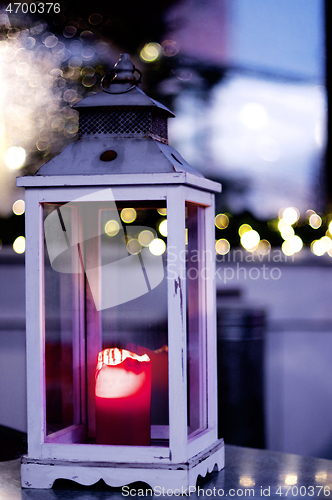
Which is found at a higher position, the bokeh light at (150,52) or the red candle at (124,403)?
the bokeh light at (150,52)

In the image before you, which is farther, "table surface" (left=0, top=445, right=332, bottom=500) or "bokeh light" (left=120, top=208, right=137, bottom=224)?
"bokeh light" (left=120, top=208, right=137, bottom=224)

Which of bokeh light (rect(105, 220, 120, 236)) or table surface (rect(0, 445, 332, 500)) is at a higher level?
bokeh light (rect(105, 220, 120, 236))

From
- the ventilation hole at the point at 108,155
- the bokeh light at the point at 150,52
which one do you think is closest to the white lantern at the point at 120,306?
the ventilation hole at the point at 108,155

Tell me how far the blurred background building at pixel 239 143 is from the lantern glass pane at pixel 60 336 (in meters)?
0.63

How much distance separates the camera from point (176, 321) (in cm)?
84

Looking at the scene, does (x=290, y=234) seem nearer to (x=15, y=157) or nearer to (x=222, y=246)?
(x=222, y=246)

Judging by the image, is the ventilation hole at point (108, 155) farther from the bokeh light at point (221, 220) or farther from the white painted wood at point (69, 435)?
the bokeh light at point (221, 220)

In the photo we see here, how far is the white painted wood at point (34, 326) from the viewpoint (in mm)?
871

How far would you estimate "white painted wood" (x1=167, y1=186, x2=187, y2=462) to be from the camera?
2.73ft

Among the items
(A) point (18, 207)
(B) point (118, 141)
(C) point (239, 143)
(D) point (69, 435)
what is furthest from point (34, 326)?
(C) point (239, 143)

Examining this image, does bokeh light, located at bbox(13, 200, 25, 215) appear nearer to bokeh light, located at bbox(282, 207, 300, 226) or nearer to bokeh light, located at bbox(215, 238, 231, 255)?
bokeh light, located at bbox(215, 238, 231, 255)

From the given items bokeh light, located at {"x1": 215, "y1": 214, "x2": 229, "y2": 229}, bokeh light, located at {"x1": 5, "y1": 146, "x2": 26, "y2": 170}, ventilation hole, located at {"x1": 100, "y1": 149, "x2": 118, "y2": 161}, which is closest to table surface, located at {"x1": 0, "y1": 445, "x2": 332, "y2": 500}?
ventilation hole, located at {"x1": 100, "y1": 149, "x2": 118, "y2": 161}

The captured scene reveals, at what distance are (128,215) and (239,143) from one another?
72 centimetres

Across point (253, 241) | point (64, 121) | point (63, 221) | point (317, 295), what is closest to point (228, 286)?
point (253, 241)
